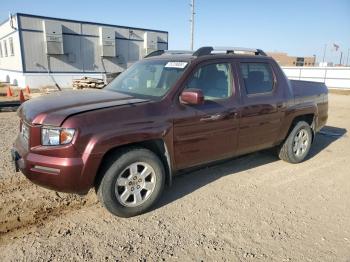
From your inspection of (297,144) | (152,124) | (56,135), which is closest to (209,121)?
(152,124)

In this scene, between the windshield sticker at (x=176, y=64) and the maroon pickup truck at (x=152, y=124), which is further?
the windshield sticker at (x=176, y=64)

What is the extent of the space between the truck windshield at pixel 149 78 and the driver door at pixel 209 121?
246mm

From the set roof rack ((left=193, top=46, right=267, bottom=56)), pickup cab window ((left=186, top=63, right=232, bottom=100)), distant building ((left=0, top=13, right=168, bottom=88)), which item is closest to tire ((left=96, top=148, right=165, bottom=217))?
Answer: pickup cab window ((left=186, top=63, right=232, bottom=100))

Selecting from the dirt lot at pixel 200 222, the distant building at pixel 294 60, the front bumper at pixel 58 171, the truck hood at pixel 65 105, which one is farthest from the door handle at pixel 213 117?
the distant building at pixel 294 60

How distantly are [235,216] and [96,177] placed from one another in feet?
5.53

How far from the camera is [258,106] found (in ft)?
14.9

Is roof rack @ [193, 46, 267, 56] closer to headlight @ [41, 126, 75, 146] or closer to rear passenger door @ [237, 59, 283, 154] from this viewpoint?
rear passenger door @ [237, 59, 283, 154]

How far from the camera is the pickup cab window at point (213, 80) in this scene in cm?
395

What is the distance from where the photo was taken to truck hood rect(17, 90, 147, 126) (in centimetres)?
306

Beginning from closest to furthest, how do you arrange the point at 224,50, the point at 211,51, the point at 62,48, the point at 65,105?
the point at 65,105
the point at 211,51
the point at 224,50
the point at 62,48

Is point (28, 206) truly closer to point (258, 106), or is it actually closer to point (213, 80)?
point (213, 80)

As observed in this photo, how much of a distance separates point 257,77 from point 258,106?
0.50m

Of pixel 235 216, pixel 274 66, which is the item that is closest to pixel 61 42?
pixel 274 66

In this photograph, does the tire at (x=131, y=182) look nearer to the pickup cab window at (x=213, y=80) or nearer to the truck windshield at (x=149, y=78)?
the truck windshield at (x=149, y=78)
